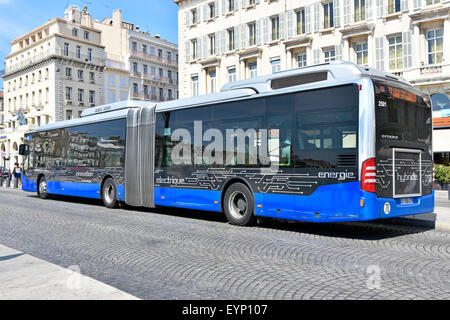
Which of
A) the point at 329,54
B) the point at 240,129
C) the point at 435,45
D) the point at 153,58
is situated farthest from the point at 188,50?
the point at 153,58

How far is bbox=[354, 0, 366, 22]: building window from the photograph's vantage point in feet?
88.4

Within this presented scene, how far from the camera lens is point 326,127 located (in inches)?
336

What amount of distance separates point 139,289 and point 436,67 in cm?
2353

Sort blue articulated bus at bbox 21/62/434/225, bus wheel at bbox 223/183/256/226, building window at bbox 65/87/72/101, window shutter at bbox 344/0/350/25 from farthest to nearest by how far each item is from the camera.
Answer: building window at bbox 65/87/72/101
window shutter at bbox 344/0/350/25
bus wheel at bbox 223/183/256/226
blue articulated bus at bbox 21/62/434/225

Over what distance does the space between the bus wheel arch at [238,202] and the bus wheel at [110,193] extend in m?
5.12

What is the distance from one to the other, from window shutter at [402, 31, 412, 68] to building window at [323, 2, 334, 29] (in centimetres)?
489

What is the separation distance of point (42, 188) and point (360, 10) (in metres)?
20.4

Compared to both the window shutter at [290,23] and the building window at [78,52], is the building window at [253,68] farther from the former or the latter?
the building window at [78,52]

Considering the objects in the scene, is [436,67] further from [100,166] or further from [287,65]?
[100,166]

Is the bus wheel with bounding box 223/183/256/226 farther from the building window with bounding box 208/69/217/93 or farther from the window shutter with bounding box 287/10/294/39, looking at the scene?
the building window with bounding box 208/69/217/93

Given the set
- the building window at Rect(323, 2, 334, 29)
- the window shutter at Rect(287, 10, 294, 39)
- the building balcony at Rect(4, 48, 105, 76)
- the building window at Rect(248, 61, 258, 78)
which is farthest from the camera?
the building balcony at Rect(4, 48, 105, 76)

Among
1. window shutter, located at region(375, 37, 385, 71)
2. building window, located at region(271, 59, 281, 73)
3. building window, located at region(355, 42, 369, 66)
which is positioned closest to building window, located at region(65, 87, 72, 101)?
building window, located at region(271, 59, 281, 73)

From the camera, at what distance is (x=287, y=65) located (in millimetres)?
30547

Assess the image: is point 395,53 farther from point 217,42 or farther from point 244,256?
point 244,256
